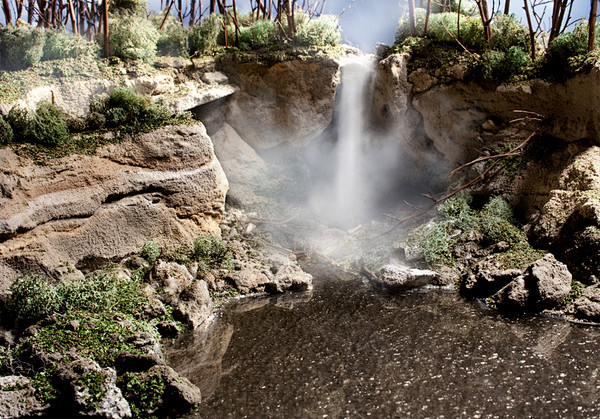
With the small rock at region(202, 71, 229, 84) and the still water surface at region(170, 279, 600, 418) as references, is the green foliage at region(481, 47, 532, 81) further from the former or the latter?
the small rock at region(202, 71, 229, 84)

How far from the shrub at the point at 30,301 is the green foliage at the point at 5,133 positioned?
320cm

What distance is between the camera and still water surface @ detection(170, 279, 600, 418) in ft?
20.2

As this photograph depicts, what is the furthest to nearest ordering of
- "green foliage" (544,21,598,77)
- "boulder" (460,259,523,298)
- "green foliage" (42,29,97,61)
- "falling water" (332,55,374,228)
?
1. "falling water" (332,55,374,228)
2. "green foliage" (42,29,97,61)
3. "green foliage" (544,21,598,77)
4. "boulder" (460,259,523,298)

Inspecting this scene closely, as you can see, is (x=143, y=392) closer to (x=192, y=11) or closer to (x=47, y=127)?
(x=47, y=127)

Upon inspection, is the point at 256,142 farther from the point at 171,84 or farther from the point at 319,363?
the point at 319,363

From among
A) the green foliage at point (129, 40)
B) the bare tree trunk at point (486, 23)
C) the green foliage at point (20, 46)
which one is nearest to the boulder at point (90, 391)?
the green foliage at point (20, 46)

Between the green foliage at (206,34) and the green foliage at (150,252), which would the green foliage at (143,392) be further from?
the green foliage at (206,34)

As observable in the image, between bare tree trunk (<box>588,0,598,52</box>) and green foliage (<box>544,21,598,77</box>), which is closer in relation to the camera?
bare tree trunk (<box>588,0,598,52</box>)

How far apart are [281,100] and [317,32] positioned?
2399 millimetres

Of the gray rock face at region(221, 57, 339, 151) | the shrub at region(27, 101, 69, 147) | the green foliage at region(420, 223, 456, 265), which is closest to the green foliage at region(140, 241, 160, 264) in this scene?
the shrub at region(27, 101, 69, 147)

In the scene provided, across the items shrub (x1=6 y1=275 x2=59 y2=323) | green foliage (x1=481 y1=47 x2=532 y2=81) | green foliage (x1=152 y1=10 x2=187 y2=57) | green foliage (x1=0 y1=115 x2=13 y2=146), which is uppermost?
green foliage (x1=152 y1=10 x2=187 y2=57)

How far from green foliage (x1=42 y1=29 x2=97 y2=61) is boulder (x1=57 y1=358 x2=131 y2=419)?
8.92 meters

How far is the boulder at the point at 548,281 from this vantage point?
347 inches

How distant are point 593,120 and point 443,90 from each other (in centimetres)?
411
